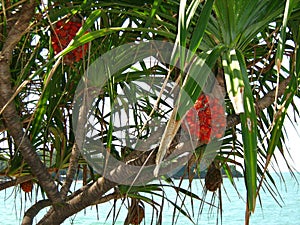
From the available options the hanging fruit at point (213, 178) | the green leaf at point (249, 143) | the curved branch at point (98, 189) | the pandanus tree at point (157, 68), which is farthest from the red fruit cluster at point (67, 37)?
the hanging fruit at point (213, 178)

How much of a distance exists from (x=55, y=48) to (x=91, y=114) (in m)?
0.32

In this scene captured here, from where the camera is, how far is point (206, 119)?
857mm

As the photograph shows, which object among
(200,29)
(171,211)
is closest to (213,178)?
(200,29)

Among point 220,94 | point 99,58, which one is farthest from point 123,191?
point 220,94

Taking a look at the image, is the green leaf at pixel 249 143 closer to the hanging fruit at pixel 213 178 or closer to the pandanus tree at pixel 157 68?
the pandanus tree at pixel 157 68

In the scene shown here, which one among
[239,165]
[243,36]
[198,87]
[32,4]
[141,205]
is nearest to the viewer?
[198,87]

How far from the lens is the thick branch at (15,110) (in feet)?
3.09

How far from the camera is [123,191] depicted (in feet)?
4.32

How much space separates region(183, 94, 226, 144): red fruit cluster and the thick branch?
297 millimetres

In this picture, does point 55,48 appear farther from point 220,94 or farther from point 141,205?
point 141,205

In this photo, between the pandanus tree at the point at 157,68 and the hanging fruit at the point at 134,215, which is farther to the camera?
the hanging fruit at the point at 134,215

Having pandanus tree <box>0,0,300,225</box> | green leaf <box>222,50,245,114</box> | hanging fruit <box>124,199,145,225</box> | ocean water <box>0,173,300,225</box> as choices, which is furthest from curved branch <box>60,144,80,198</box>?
green leaf <box>222,50,245,114</box>

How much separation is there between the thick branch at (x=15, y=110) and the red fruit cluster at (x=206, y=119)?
0.30m

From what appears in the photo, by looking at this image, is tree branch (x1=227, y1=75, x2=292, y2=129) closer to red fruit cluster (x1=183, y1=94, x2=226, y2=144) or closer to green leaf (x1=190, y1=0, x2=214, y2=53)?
red fruit cluster (x1=183, y1=94, x2=226, y2=144)
